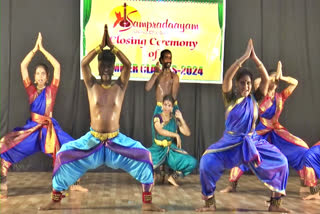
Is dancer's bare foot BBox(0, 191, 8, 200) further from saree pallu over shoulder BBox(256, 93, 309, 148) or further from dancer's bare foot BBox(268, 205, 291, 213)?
saree pallu over shoulder BBox(256, 93, 309, 148)

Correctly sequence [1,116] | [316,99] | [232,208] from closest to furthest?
[232,208] < [1,116] < [316,99]

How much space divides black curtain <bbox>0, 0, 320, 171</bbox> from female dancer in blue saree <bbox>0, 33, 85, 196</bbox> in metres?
1.26

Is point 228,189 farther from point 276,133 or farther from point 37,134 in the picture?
point 37,134

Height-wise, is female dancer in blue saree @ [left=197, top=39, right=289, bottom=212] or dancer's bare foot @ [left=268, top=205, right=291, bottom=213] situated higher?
female dancer in blue saree @ [left=197, top=39, right=289, bottom=212]

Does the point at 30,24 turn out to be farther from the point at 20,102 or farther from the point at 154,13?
the point at 154,13

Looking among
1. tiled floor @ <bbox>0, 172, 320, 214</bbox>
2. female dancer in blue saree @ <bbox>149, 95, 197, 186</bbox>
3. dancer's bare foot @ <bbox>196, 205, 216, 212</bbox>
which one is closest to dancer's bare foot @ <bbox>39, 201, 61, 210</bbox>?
tiled floor @ <bbox>0, 172, 320, 214</bbox>

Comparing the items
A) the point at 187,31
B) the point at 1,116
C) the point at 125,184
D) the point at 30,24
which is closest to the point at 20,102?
the point at 1,116

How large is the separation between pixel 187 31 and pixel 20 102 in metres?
2.59

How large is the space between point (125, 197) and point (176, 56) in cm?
253

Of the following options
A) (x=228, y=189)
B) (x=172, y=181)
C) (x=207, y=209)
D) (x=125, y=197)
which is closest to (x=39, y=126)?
(x=125, y=197)

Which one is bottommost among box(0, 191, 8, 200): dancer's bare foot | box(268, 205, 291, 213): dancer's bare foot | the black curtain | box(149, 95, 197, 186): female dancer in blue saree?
box(268, 205, 291, 213): dancer's bare foot

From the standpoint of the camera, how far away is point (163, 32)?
260 inches

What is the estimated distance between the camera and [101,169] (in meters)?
6.71

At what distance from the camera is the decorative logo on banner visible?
6.45 m
